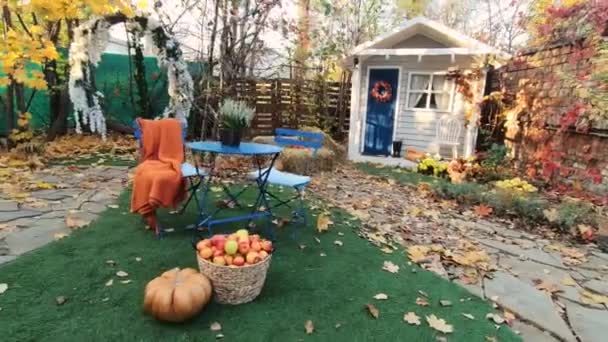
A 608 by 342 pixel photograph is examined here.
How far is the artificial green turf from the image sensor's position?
1996 millimetres

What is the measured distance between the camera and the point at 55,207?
→ 371cm

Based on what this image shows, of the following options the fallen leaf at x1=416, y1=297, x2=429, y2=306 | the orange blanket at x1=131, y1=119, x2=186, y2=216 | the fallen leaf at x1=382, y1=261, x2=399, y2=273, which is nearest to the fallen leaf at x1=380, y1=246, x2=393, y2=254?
the fallen leaf at x1=382, y1=261, x2=399, y2=273

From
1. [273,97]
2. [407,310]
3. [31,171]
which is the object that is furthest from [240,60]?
[407,310]

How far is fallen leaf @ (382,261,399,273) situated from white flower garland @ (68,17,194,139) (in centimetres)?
379

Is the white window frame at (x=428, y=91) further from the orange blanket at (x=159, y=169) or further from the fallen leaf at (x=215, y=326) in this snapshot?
the fallen leaf at (x=215, y=326)

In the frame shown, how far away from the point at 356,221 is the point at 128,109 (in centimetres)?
665

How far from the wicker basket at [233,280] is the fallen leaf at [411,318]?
2.95 ft

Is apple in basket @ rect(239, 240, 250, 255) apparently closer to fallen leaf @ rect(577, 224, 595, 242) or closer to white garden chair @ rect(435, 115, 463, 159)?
fallen leaf @ rect(577, 224, 595, 242)

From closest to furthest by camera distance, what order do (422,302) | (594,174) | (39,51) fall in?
(422,302)
(594,174)
(39,51)

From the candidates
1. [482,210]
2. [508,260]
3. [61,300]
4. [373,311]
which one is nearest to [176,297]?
[61,300]

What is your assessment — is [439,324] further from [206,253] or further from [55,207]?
[55,207]

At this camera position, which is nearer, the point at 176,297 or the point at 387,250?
the point at 176,297

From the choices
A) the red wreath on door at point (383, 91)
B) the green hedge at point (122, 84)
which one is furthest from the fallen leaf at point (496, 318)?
the green hedge at point (122, 84)

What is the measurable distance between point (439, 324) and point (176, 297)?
1.49m
